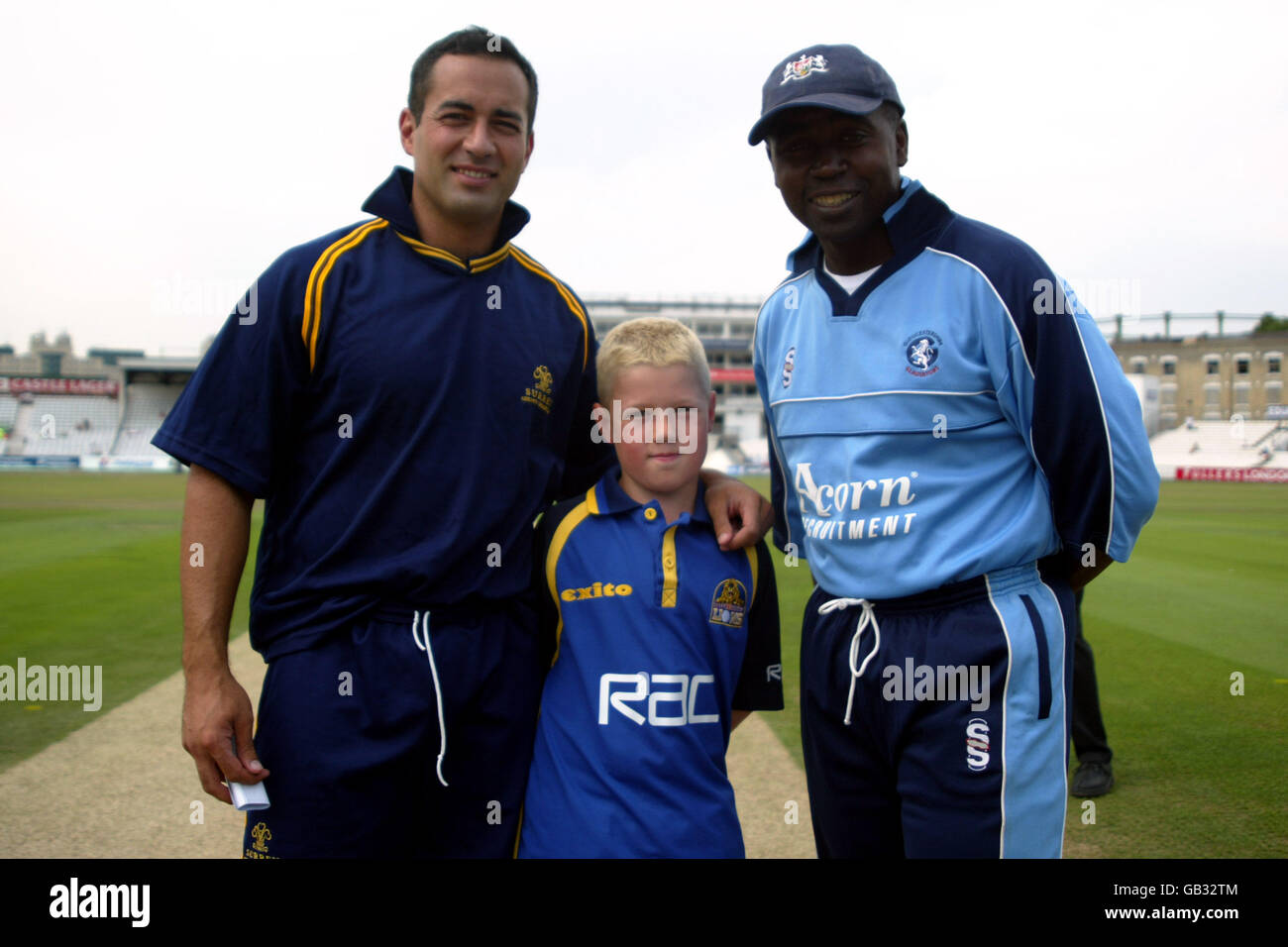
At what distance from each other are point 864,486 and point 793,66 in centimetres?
112

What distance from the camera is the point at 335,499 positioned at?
2.38 metres

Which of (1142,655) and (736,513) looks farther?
(1142,655)

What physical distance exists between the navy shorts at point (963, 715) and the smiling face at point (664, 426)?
1.93 ft

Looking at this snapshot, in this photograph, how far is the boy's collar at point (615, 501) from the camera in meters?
→ 2.56

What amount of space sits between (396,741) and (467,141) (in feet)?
5.22

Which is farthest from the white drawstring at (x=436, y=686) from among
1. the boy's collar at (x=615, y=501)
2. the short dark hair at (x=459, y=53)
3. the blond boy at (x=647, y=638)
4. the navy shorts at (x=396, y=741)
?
the short dark hair at (x=459, y=53)

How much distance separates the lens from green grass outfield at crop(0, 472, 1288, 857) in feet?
14.3

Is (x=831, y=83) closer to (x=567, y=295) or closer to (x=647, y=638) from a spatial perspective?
(x=567, y=295)

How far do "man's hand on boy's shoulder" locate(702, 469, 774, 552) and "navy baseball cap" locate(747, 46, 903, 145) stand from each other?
40.5 inches

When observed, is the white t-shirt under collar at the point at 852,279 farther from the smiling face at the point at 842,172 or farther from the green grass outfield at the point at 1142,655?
the green grass outfield at the point at 1142,655

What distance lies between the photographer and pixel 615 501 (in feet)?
8.45

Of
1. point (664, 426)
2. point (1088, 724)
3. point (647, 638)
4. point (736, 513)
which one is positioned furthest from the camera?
point (1088, 724)

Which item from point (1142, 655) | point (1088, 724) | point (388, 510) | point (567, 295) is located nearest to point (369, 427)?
point (388, 510)
